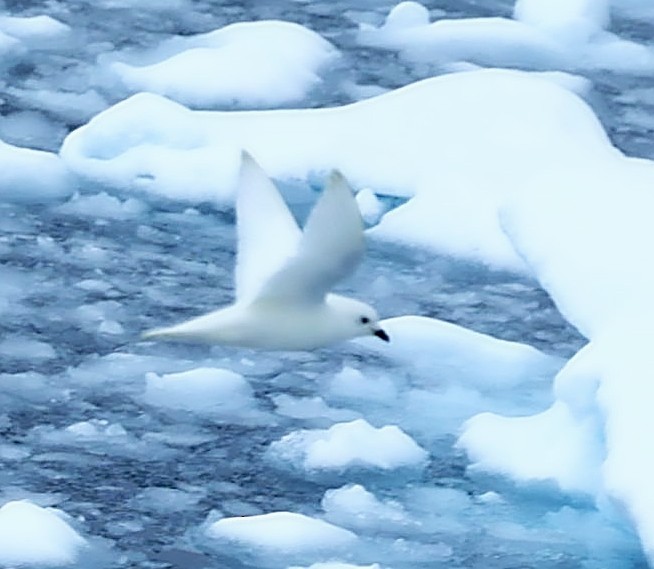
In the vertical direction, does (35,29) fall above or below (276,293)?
above

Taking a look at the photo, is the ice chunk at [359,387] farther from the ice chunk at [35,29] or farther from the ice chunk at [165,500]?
the ice chunk at [35,29]

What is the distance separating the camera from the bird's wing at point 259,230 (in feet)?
16.1

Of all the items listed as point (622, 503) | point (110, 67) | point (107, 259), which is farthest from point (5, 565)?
point (110, 67)

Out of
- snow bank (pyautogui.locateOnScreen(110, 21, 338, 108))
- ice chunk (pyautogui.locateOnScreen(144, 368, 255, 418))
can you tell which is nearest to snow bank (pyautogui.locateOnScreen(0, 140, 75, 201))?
snow bank (pyautogui.locateOnScreen(110, 21, 338, 108))

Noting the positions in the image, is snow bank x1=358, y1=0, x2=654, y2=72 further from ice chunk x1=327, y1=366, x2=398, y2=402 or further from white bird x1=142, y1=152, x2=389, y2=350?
white bird x1=142, y1=152, x2=389, y2=350

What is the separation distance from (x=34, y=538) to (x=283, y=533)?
21.2 inches

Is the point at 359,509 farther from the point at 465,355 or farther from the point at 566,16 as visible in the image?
the point at 566,16

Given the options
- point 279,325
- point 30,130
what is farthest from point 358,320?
point 30,130

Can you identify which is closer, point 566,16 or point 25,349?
point 25,349

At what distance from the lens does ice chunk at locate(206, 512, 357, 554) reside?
491 centimetres

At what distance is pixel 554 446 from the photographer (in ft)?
17.3

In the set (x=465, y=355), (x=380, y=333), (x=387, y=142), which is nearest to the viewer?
(x=380, y=333)

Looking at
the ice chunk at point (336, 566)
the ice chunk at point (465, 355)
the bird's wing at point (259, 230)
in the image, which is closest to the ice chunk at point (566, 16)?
the ice chunk at point (465, 355)

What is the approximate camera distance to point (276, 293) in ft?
15.9
